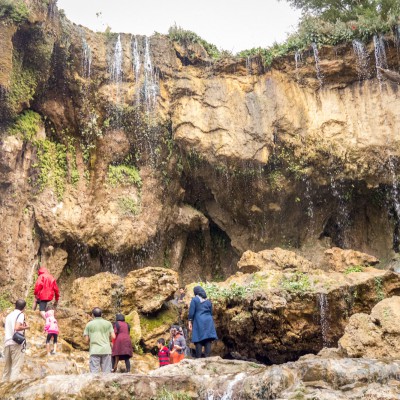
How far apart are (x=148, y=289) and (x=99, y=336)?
5.07 m

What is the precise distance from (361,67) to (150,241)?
9.25m

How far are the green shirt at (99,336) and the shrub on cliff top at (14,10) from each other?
992 centimetres

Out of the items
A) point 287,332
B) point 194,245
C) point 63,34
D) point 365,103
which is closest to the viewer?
point 287,332

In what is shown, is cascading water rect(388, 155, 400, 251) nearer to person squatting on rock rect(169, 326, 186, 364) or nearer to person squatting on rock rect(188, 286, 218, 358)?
person squatting on rock rect(188, 286, 218, 358)

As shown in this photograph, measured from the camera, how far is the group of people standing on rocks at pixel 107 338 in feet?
26.8

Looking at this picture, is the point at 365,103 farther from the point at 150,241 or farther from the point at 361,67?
the point at 150,241

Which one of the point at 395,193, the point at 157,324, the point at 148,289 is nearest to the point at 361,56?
the point at 395,193

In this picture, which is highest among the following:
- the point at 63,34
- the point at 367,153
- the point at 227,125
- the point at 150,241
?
the point at 63,34

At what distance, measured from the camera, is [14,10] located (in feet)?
48.1

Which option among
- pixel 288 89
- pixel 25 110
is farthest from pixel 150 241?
pixel 288 89

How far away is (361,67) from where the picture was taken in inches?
683

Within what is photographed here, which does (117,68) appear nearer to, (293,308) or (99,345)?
(293,308)

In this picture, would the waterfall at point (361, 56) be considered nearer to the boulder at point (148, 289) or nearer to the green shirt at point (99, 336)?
the boulder at point (148, 289)

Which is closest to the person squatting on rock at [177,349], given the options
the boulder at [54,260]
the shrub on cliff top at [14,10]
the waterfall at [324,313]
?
the waterfall at [324,313]
